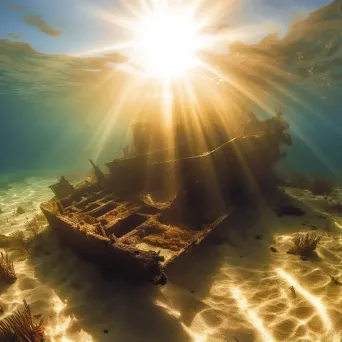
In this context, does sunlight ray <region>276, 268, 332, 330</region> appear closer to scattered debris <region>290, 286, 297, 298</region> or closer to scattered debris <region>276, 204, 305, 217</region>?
scattered debris <region>290, 286, 297, 298</region>

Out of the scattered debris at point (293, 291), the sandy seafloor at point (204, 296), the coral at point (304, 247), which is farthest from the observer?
the coral at point (304, 247)

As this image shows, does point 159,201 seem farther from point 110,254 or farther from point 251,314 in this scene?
point 251,314

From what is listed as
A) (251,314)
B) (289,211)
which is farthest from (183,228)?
(289,211)

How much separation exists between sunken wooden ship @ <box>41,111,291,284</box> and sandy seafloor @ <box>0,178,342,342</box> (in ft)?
1.88

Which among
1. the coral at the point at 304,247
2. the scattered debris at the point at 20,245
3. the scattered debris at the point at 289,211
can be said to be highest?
the scattered debris at the point at 20,245

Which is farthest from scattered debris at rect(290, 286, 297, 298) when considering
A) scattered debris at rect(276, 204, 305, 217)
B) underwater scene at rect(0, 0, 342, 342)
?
scattered debris at rect(276, 204, 305, 217)

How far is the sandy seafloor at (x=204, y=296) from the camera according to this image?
409 cm

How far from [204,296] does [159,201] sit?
317 centimetres

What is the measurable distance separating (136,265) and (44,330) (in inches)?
71.8

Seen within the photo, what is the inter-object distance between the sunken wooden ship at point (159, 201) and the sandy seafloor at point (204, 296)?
Result: 0.57 meters

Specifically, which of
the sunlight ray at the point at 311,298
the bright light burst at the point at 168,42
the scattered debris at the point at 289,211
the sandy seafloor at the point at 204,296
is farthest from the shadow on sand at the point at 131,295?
the bright light burst at the point at 168,42

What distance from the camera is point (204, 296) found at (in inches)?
193

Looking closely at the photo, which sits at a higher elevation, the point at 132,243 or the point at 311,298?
the point at 132,243

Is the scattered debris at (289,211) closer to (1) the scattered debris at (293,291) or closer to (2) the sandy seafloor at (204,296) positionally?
(2) the sandy seafloor at (204,296)
